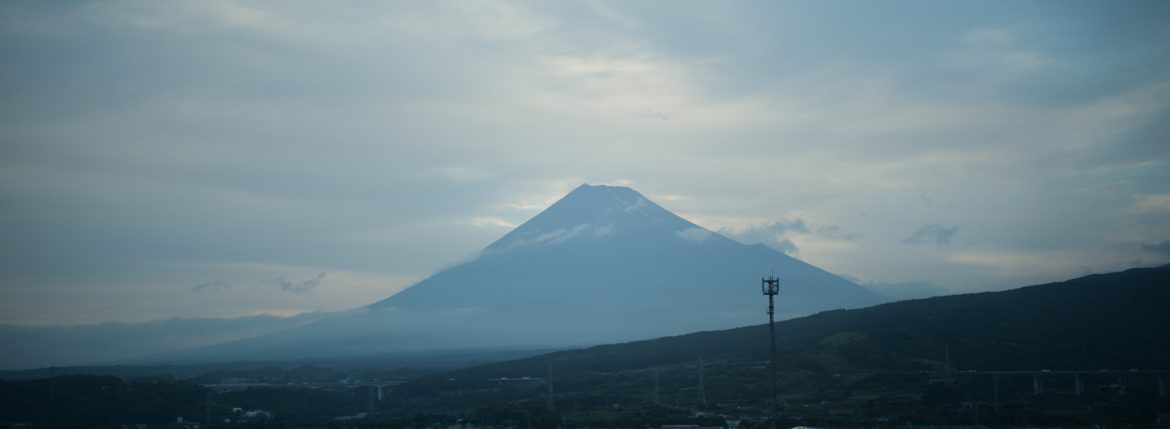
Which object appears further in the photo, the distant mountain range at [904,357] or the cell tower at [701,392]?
the distant mountain range at [904,357]

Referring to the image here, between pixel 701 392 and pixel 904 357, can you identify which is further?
pixel 904 357

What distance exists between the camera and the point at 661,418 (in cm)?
5950

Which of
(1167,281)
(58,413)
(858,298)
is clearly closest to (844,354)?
(1167,281)

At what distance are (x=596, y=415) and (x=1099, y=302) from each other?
59.1 meters

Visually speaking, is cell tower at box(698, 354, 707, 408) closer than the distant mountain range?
Yes

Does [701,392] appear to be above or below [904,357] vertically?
below

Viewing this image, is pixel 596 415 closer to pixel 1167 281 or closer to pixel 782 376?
pixel 782 376

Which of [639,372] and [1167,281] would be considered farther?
[1167,281]

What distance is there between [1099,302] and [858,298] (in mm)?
96351

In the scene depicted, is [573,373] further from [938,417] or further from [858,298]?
[858,298]

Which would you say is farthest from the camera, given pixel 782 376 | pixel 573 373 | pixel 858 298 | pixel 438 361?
pixel 858 298

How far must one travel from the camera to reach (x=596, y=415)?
63438mm

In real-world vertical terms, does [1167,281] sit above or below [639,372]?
above

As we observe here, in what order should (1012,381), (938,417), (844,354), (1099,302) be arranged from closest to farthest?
(938,417), (1012,381), (844,354), (1099,302)
